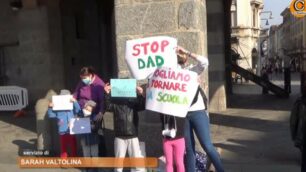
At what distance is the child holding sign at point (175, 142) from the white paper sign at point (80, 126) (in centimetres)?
151

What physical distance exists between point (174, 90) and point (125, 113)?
101 centimetres

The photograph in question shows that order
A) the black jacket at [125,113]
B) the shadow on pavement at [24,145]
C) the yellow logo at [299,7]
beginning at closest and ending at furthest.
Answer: the black jacket at [125,113]
the shadow on pavement at [24,145]
the yellow logo at [299,7]

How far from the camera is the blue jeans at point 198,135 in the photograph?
6.23m

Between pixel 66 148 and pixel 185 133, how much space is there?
259 centimetres

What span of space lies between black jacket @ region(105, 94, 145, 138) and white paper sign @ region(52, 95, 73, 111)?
45.5 inches

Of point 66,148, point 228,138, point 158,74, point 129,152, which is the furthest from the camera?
point 228,138

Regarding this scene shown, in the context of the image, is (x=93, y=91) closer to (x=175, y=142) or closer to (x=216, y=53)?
(x=175, y=142)

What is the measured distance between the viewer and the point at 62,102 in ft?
25.6

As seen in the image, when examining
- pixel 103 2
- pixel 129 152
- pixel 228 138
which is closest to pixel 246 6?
pixel 103 2

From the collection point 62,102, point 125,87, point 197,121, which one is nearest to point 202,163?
point 197,121

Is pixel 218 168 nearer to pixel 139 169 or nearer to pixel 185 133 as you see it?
pixel 185 133

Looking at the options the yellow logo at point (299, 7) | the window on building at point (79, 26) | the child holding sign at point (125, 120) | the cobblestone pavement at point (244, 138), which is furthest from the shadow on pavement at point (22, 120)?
the yellow logo at point (299, 7)

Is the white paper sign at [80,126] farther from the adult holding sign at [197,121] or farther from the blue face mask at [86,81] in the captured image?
the adult holding sign at [197,121]

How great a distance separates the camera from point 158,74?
6.24 metres
